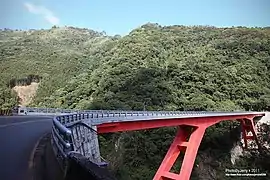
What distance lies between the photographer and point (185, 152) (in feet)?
106

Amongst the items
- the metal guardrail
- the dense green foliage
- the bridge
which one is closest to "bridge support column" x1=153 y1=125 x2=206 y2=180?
the bridge

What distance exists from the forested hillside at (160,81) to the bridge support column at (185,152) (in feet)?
21.6

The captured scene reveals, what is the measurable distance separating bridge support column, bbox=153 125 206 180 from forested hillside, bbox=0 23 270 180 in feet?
21.6

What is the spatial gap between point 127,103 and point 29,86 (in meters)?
53.5

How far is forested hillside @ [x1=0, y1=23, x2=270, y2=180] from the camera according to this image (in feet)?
143

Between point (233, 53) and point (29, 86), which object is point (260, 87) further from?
point (29, 86)

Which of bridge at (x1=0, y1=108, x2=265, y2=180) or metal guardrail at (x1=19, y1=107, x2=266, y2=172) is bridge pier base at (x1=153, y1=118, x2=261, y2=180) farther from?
metal guardrail at (x1=19, y1=107, x2=266, y2=172)

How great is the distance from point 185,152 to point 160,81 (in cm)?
3431

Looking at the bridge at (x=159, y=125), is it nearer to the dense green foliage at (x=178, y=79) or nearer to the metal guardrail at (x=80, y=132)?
the metal guardrail at (x=80, y=132)

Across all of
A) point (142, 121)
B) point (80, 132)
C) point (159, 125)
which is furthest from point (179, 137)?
point (80, 132)

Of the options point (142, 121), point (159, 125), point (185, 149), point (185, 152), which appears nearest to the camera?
point (142, 121)

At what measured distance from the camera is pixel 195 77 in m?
66.4

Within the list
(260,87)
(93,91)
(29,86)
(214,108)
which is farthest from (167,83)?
(29,86)

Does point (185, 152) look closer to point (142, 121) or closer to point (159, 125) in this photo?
point (159, 125)
